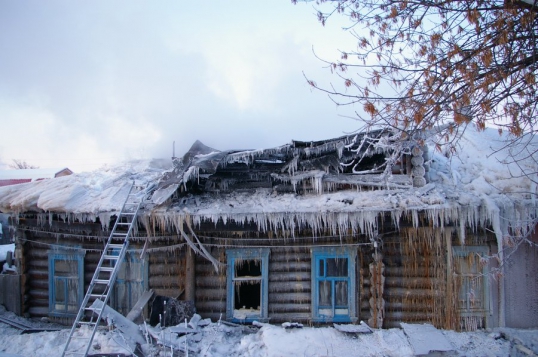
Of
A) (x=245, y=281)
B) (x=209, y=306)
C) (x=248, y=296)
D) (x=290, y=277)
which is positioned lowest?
(x=209, y=306)

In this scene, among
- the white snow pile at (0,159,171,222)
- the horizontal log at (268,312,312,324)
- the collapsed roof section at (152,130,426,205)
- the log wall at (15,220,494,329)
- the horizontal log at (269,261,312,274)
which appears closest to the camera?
the white snow pile at (0,159,171,222)

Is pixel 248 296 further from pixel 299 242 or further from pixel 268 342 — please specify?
pixel 268 342

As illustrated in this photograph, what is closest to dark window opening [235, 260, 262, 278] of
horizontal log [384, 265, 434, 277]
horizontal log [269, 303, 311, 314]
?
horizontal log [269, 303, 311, 314]

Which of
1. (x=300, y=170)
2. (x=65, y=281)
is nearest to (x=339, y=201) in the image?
(x=300, y=170)

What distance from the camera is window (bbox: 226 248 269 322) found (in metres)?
9.09

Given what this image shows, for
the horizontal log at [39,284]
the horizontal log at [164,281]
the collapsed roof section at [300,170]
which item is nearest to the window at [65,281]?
the horizontal log at [39,284]

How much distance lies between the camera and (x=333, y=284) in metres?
9.05

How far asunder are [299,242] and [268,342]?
8.12ft

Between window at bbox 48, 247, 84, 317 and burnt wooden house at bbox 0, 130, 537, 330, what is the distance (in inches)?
1.0

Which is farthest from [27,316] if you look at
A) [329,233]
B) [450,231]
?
[450,231]

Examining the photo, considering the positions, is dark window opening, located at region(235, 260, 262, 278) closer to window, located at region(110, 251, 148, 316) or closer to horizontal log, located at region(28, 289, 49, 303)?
window, located at region(110, 251, 148, 316)

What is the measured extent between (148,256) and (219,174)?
102 inches

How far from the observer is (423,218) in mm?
8562

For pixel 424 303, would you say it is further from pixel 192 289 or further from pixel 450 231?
pixel 192 289
